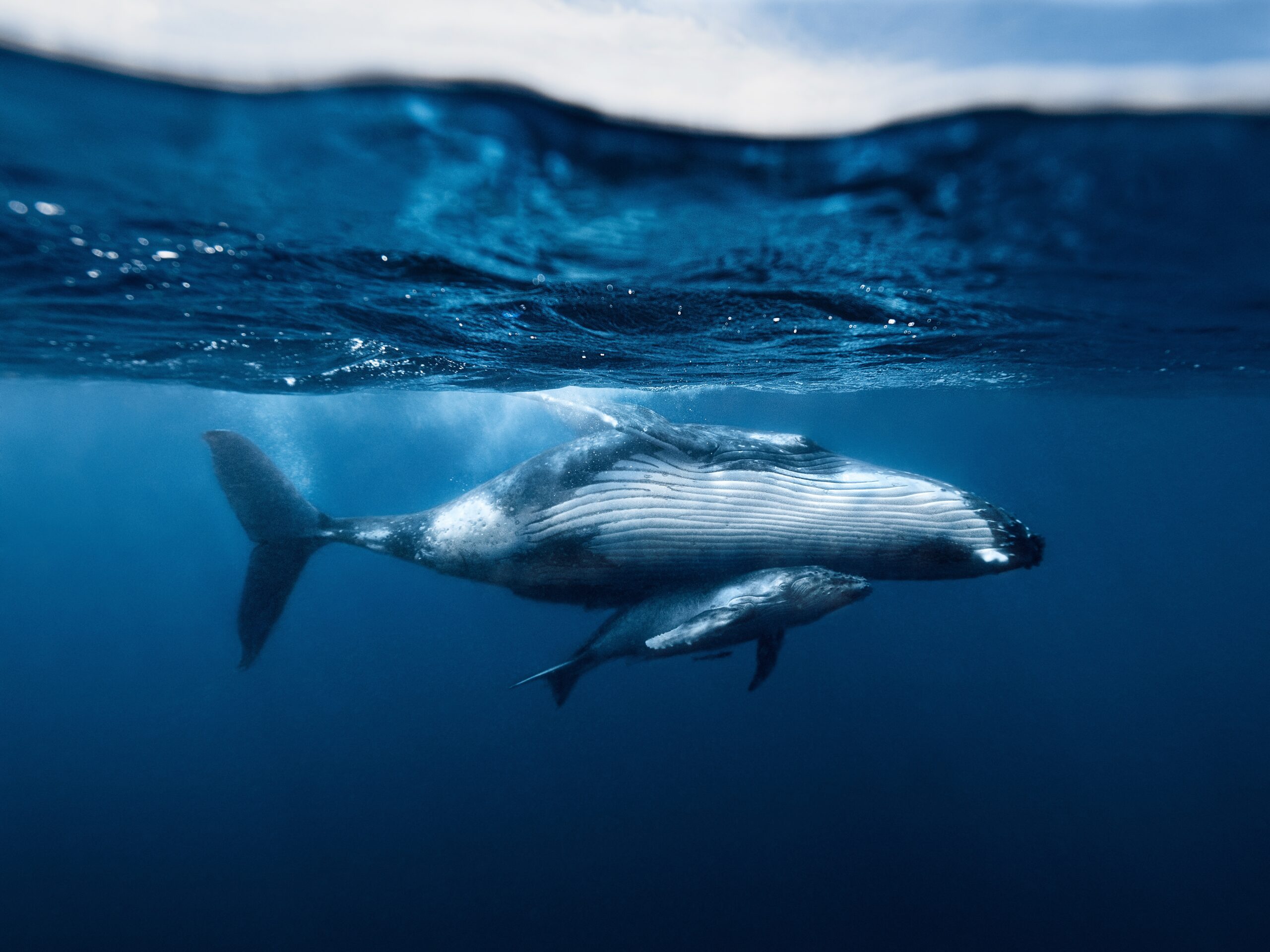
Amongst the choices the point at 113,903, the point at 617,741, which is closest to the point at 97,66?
the point at 113,903

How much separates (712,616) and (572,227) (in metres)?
3.44

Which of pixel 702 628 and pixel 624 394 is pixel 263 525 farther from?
pixel 624 394

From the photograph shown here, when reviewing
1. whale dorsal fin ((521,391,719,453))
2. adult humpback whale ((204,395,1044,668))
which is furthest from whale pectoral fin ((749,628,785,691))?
whale dorsal fin ((521,391,719,453))

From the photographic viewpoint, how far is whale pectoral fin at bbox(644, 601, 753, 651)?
3893mm

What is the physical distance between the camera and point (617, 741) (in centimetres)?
2673

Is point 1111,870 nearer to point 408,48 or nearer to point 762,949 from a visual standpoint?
point 762,949

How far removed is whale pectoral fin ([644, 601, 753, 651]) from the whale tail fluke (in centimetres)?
110

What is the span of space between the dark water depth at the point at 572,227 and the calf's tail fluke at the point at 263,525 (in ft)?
6.69

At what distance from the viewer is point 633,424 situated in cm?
547

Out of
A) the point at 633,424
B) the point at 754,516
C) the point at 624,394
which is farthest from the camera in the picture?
the point at 624,394

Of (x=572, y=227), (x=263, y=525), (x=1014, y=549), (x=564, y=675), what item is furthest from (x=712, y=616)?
(x=263, y=525)

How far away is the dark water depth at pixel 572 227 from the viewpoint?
3.64m

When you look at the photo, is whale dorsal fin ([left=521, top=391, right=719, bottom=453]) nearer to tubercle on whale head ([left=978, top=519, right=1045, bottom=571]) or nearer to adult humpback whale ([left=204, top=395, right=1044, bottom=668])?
adult humpback whale ([left=204, top=395, right=1044, bottom=668])

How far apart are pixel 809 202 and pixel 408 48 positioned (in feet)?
9.81
